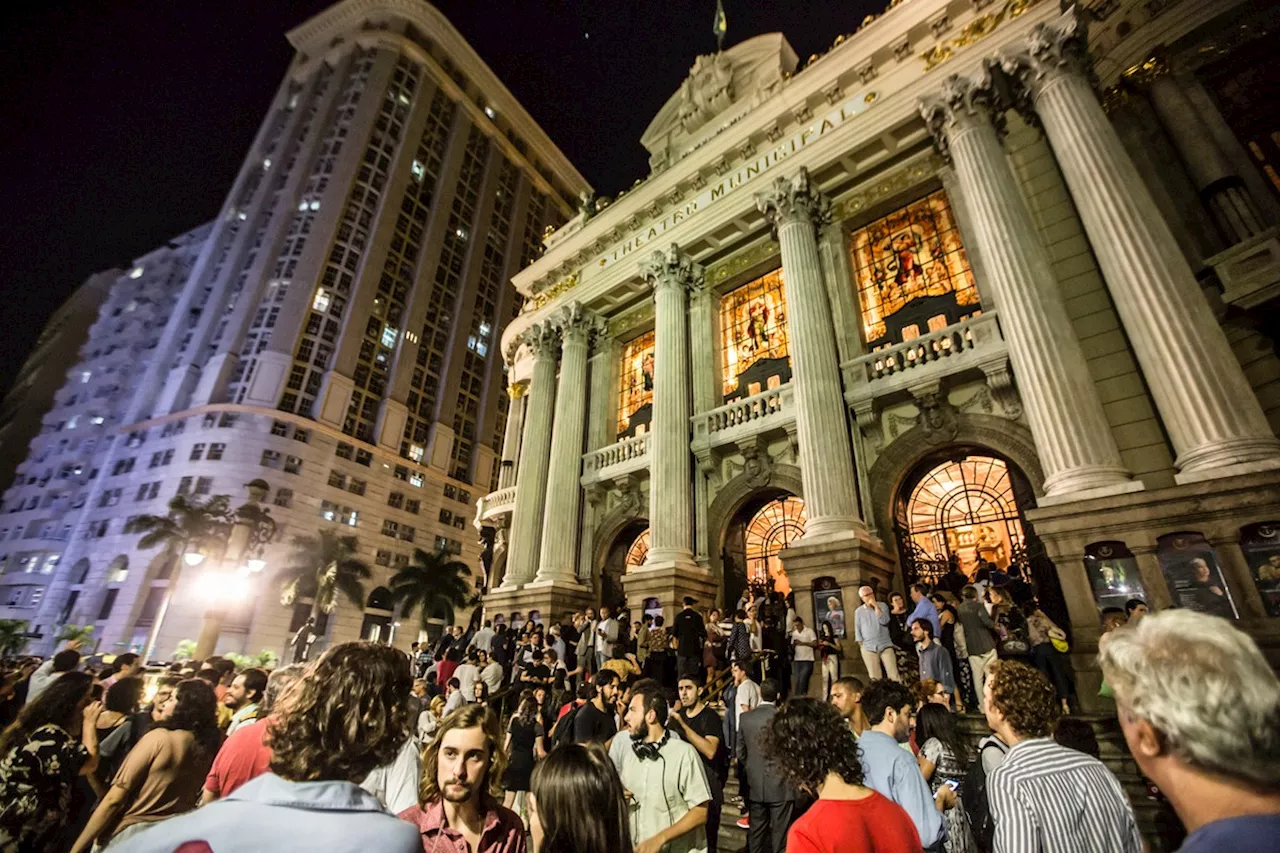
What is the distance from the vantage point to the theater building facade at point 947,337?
797cm

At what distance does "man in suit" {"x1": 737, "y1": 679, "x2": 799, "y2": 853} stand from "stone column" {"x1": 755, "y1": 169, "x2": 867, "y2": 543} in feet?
21.6

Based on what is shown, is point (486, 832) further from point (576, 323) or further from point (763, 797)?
point (576, 323)

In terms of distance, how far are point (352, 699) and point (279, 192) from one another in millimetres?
59989

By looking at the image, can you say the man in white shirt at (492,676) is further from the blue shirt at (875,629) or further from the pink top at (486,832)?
the pink top at (486,832)

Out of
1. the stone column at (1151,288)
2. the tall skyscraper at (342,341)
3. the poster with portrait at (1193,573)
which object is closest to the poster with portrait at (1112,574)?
the poster with portrait at (1193,573)

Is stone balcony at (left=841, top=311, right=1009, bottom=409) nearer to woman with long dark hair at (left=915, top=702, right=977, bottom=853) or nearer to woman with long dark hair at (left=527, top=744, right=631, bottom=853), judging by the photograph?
woman with long dark hair at (left=915, top=702, right=977, bottom=853)

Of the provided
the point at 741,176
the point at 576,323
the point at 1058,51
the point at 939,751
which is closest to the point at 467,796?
the point at 939,751

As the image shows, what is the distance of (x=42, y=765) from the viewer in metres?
2.97

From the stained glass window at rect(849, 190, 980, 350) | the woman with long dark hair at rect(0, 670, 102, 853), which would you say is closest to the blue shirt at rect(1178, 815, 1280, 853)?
the woman with long dark hair at rect(0, 670, 102, 853)

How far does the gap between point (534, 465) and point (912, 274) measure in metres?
12.8

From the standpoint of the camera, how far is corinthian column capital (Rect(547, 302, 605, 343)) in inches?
774

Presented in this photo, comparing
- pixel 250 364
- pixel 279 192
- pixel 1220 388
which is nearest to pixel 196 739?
pixel 1220 388

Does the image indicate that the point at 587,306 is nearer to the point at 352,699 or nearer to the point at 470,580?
the point at 352,699

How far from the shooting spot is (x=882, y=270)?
14.4 meters
